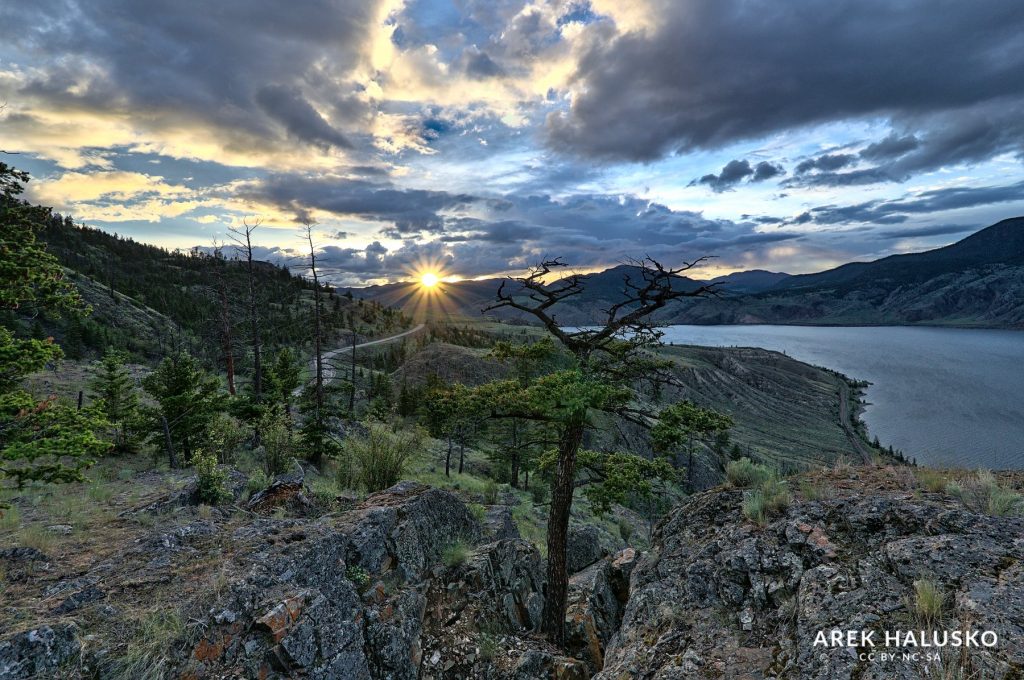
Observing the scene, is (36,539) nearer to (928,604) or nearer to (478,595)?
(478,595)

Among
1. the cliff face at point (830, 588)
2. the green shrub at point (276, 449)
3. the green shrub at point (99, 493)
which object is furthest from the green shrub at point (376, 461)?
the cliff face at point (830, 588)

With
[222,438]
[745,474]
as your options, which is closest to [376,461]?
[222,438]

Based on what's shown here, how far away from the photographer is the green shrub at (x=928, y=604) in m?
4.37

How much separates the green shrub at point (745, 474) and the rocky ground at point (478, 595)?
462mm

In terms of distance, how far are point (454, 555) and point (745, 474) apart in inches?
271

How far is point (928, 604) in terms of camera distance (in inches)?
173

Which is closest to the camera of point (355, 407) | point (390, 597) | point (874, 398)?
point (390, 597)

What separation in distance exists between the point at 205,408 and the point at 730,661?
69.0 feet

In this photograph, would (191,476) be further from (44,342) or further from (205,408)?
(44,342)

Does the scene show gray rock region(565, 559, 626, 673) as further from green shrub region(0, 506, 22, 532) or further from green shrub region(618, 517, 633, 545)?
green shrub region(618, 517, 633, 545)

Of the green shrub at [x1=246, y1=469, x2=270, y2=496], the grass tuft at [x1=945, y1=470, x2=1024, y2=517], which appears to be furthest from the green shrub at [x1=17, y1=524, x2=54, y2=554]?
the grass tuft at [x1=945, y1=470, x2=1024, y2=517]

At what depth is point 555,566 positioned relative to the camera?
10.4 m

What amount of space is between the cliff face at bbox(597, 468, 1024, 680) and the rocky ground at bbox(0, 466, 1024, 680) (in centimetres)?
2

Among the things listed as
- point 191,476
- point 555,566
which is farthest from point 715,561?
point 191,476
